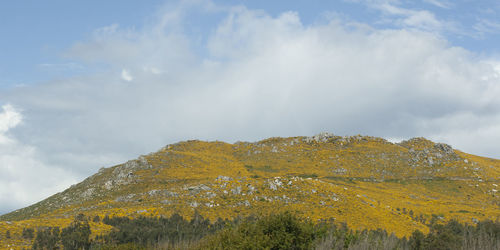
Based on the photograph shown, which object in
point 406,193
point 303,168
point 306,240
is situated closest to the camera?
point 306,240

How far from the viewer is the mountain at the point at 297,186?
43.1 m

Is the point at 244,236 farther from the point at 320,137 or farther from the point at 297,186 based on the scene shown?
the point at 320,137

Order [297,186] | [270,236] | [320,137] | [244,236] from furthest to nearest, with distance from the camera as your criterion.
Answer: [320,137] < [297,186] < [244,236] < [270,236]

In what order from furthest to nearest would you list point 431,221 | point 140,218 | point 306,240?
point 431,221 < point 140,218 < point 306,240

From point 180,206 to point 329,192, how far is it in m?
20.8

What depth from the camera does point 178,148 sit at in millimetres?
91750

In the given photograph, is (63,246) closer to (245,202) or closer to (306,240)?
(306,240)

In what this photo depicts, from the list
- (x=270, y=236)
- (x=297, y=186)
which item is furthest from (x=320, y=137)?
(x=270, y=236)

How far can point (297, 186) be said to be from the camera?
1978 inches

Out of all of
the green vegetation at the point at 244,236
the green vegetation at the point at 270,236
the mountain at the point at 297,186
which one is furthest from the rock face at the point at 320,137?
the green vegetation at the point at 270,236

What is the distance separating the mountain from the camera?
1697 inches

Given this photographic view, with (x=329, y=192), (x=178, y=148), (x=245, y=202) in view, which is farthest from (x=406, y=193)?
(x=178, y=148)

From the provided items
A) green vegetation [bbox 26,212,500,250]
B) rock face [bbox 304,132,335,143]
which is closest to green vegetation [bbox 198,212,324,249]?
green vegetation [bbox 26,212,500,250]

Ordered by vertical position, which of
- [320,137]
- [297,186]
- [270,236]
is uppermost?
[320,137]
